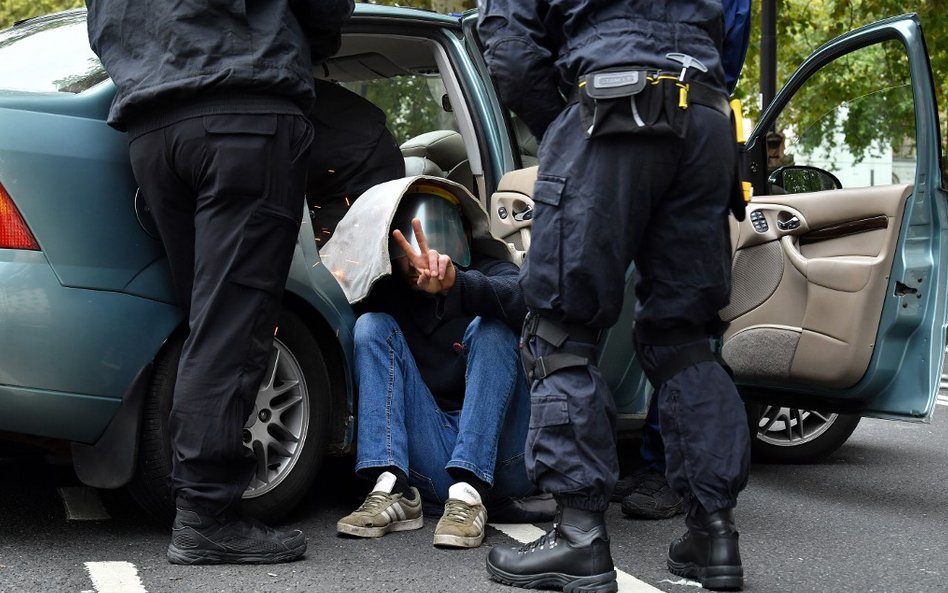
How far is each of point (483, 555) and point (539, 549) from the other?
38 cm

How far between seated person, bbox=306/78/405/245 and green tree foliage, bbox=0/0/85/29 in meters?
18.4

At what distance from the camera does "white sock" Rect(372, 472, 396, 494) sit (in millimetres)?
3820

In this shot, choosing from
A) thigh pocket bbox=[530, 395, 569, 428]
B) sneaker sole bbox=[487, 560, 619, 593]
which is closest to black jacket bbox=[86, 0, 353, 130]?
thigh pocket bbox=[530, 395, 569, 428]

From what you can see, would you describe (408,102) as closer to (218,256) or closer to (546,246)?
(218,256)

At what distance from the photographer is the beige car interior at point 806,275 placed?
4.36 meters

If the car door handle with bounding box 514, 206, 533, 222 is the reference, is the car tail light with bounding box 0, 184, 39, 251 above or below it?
above

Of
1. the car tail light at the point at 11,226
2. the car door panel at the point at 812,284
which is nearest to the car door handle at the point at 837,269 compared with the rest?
the car door panel at the point at 812,284

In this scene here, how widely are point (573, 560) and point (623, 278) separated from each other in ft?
2.33

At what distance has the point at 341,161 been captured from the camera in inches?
179

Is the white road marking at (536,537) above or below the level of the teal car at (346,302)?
below

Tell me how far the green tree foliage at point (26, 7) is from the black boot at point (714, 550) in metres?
20.2

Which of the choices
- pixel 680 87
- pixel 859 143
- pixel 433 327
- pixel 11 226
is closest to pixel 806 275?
pixel 859 143

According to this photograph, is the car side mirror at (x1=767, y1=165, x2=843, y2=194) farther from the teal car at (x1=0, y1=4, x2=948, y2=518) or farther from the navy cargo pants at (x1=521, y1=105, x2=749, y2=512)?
the navy cargo pants at (x1=521, y1=105, x2=749, y2=512)

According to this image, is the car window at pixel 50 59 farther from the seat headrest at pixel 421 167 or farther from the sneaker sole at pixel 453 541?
the sneaker sole at pixel 453 541
